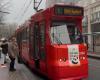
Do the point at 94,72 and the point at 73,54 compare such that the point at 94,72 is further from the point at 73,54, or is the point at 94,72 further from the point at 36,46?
the point at 73,54

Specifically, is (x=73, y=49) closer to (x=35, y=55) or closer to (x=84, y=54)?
A: (x=84, y=54)

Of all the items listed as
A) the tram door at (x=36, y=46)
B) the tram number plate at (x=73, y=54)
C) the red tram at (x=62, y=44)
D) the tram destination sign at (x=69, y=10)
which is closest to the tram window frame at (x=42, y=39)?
the red tram at (x=62, y=44)

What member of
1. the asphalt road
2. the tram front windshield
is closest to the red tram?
the tram front windshield

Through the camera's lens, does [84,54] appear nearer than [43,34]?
Yes

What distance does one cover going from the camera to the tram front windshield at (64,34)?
14.0 m

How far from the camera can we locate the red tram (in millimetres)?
→ 13453

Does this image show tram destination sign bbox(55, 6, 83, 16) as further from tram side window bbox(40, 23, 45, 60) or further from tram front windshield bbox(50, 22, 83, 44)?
tram side window bbox(40, 23, 45, 60)

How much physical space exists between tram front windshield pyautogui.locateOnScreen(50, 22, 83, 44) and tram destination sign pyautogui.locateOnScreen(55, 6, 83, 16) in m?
0.44

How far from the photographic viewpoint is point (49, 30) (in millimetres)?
14258

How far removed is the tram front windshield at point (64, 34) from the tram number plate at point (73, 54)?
0.37m

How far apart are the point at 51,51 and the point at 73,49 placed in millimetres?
848

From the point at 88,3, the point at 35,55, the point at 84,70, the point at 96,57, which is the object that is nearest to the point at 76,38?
the point at 84,70

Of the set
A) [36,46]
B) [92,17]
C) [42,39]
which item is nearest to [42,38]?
[42,39]

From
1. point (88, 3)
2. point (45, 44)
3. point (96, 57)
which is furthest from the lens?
point (88, 3)
